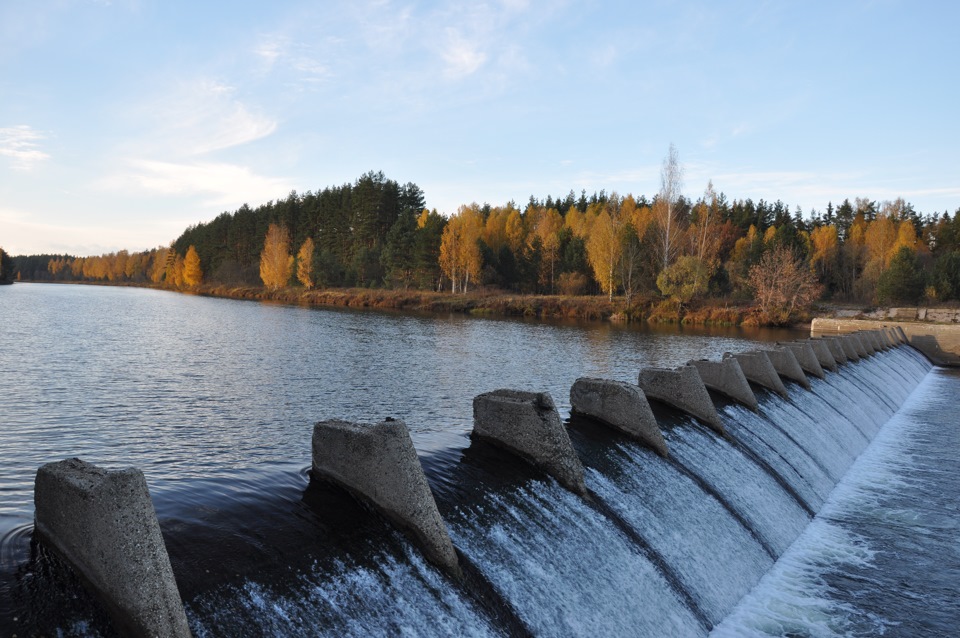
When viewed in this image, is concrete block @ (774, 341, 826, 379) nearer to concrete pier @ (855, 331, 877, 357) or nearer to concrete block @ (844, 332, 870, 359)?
concrete block @ (844, 332, 870, 359)

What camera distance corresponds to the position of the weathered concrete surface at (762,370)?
18125 millimetres

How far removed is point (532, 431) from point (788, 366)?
551 inches

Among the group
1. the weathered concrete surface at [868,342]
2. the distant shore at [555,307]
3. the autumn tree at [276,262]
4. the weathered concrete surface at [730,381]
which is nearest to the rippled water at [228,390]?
the weathered concrete surface at [730,381]

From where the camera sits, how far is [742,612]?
9039mm

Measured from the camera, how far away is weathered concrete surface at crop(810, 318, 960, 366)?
4266 centimetres

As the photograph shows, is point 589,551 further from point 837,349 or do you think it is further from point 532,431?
point 837,349

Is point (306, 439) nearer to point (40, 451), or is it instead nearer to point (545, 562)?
point (40, 451)

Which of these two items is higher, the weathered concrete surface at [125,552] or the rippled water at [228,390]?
the weathered concrete surface at [125,552]

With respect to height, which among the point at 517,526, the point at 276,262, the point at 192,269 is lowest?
the point at 517,526

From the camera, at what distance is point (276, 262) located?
386 feet

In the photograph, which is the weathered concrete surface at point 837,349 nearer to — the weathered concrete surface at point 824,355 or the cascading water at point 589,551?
the weathered concrete surface at point 824,355

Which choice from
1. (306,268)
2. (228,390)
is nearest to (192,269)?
(306,268)

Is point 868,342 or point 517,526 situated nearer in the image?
point 517,526

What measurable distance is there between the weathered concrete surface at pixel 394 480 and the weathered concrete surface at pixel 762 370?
13.5 m
